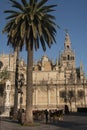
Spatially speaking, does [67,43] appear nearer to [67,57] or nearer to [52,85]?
[67,57]

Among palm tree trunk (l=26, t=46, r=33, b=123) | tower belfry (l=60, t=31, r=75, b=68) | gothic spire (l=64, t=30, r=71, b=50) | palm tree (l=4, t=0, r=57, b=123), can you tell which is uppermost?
→ gothic spire (l=64, t=30, r=71, b=50)

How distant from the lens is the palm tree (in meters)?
26.9

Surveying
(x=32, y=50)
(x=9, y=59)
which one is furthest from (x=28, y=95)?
(x=9, y=59)

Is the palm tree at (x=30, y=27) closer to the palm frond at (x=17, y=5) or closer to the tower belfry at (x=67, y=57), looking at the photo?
the palm frond at (x=17, y=5)

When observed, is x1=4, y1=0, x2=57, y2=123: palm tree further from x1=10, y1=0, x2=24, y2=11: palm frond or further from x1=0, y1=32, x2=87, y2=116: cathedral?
x1=0, y1=32, x2=87, y2=116: cathedral

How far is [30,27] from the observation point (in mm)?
27406

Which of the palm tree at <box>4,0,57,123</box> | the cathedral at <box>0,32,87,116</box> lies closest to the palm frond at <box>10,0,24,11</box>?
the palm tree at <box>4,0,57,123</box>

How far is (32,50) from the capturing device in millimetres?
27828

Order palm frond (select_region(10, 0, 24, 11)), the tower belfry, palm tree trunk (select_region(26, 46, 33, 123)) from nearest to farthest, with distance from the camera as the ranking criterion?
palm tree trunk (select_region(26, 46, 33, 123)) → palm frond (select_region(10, 0, 24, 11)) → the tower belfry

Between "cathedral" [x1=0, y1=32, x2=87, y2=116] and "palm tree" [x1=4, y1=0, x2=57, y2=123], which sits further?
"cathedral" [x1=0, y1=32, x2=87, y2=116]

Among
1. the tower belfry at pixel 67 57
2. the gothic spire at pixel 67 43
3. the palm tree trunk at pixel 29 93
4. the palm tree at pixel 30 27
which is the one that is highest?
the gothic spire at pixel 67 43

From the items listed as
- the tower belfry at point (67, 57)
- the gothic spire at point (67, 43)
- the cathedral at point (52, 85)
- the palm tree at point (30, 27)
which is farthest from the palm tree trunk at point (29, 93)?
the gothic spire at point (67, 43)

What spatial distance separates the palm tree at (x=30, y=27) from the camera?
26.9 meters

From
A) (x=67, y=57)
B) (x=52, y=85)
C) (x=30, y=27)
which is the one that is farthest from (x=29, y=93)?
(x=67, y=57)
